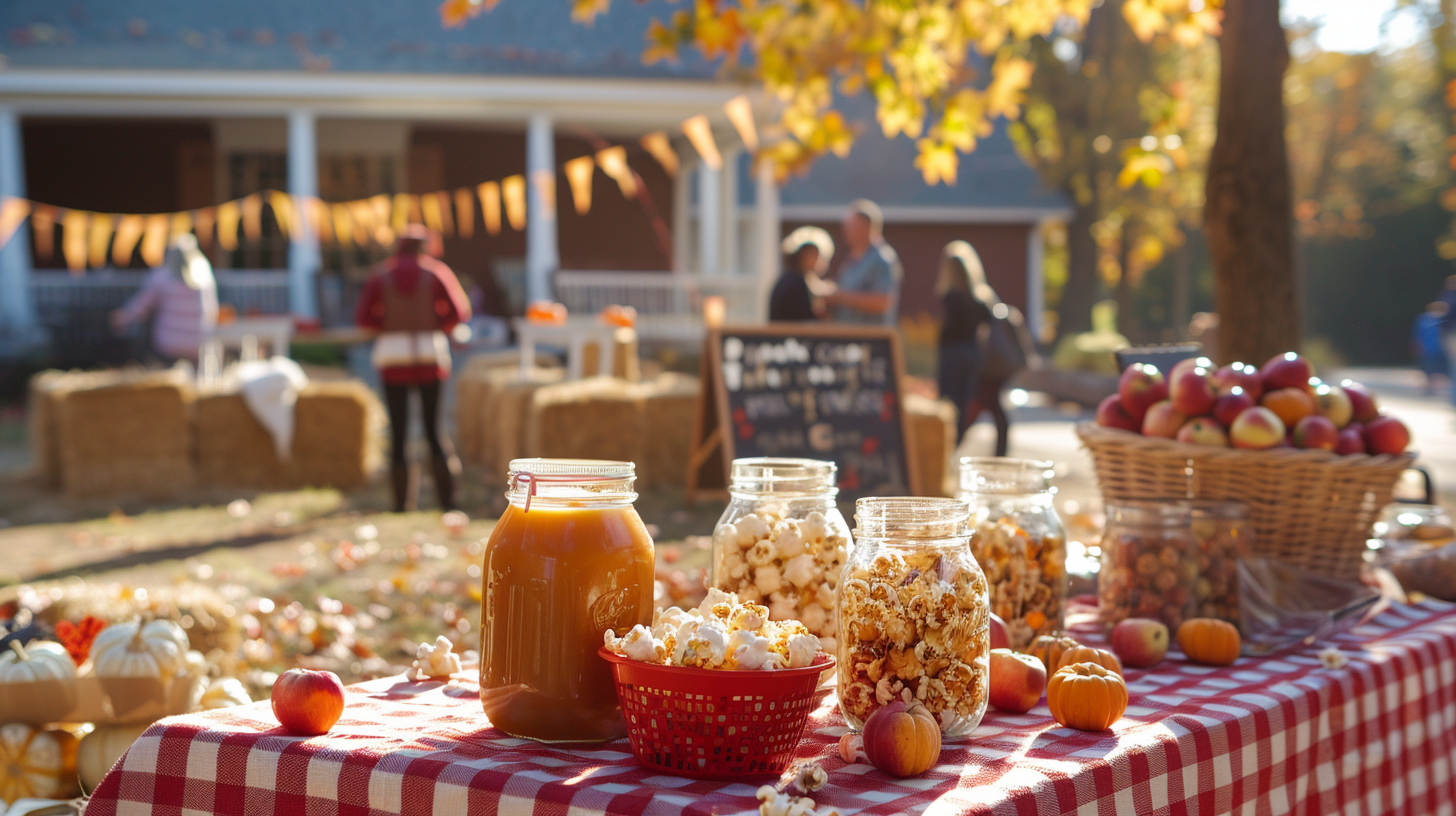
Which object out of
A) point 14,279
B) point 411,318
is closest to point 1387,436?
point 411,318

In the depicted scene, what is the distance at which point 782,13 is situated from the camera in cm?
509

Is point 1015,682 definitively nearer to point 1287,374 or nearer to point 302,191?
point 1287,374

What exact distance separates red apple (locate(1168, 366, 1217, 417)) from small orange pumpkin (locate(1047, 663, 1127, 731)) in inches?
37.2

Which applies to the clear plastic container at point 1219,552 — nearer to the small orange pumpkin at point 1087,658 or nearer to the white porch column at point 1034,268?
the small orange pumpkin at point 1087,658

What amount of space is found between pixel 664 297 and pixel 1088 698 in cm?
1345

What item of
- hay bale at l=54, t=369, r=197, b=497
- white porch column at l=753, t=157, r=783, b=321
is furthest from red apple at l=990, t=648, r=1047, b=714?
white porch column at l=753, t=157, r=783, b=321

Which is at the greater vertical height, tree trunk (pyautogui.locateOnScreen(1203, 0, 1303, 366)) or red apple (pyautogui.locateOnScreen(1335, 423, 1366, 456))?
tree trunk (pyautogui.locateOnScreen(1203, 0, 1303, 366))

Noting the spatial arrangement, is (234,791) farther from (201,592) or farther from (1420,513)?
(1420,513)

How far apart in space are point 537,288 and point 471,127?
3.88m

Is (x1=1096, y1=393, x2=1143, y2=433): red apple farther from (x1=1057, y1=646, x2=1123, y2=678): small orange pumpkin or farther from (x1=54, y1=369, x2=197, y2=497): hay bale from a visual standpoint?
(x1=54, y1=369, x2=197, y2=497): hay bale

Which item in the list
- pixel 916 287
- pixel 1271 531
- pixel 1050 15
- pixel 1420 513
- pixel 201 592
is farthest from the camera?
pixel 916 287

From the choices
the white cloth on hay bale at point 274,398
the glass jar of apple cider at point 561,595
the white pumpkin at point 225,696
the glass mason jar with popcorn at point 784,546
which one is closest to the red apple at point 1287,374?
the glass mason jar with popcorn at point 784,546

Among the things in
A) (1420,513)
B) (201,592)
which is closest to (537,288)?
(201,592)

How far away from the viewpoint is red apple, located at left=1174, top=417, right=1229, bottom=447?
230cm
